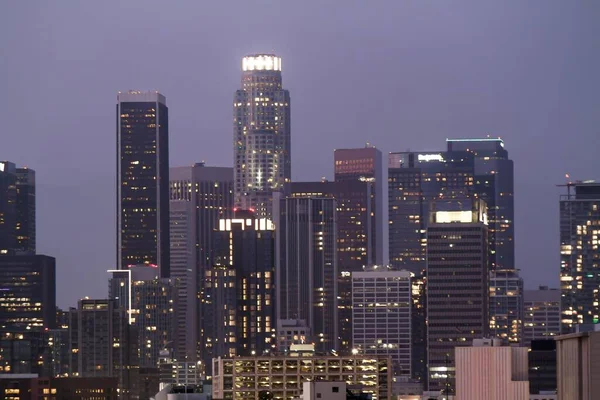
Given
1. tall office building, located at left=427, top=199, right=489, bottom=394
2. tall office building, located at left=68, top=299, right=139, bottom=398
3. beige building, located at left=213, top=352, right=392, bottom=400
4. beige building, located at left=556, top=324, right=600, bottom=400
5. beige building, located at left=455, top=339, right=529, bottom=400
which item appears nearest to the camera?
beige building, located at left=556, top=324, right=600, bottom=400

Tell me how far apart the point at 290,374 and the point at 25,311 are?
7018cm

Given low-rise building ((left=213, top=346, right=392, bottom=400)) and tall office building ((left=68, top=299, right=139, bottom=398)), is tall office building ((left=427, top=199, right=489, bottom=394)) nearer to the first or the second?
tall office building ((left=68, top=299, right=139, bottom=398))

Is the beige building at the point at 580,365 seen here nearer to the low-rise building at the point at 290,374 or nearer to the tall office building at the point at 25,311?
the low-rise building at the point at 290,374

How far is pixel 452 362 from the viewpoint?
177 m

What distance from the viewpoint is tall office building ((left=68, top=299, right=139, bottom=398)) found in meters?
138

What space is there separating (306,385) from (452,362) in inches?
5067

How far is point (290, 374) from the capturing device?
11075 centimetres

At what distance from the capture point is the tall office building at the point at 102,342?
138 meters

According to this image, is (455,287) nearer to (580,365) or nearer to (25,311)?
(25,311)

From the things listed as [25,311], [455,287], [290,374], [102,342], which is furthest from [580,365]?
[455,287]

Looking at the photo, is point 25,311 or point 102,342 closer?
point 102,342

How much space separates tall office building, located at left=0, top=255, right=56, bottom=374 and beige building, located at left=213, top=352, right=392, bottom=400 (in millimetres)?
31176

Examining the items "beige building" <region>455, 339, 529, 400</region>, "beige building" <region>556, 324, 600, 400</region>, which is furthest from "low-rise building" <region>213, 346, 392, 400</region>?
"beige building" <region>556, 324, 600, 400</region>

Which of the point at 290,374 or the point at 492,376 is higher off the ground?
the point at 492,376
